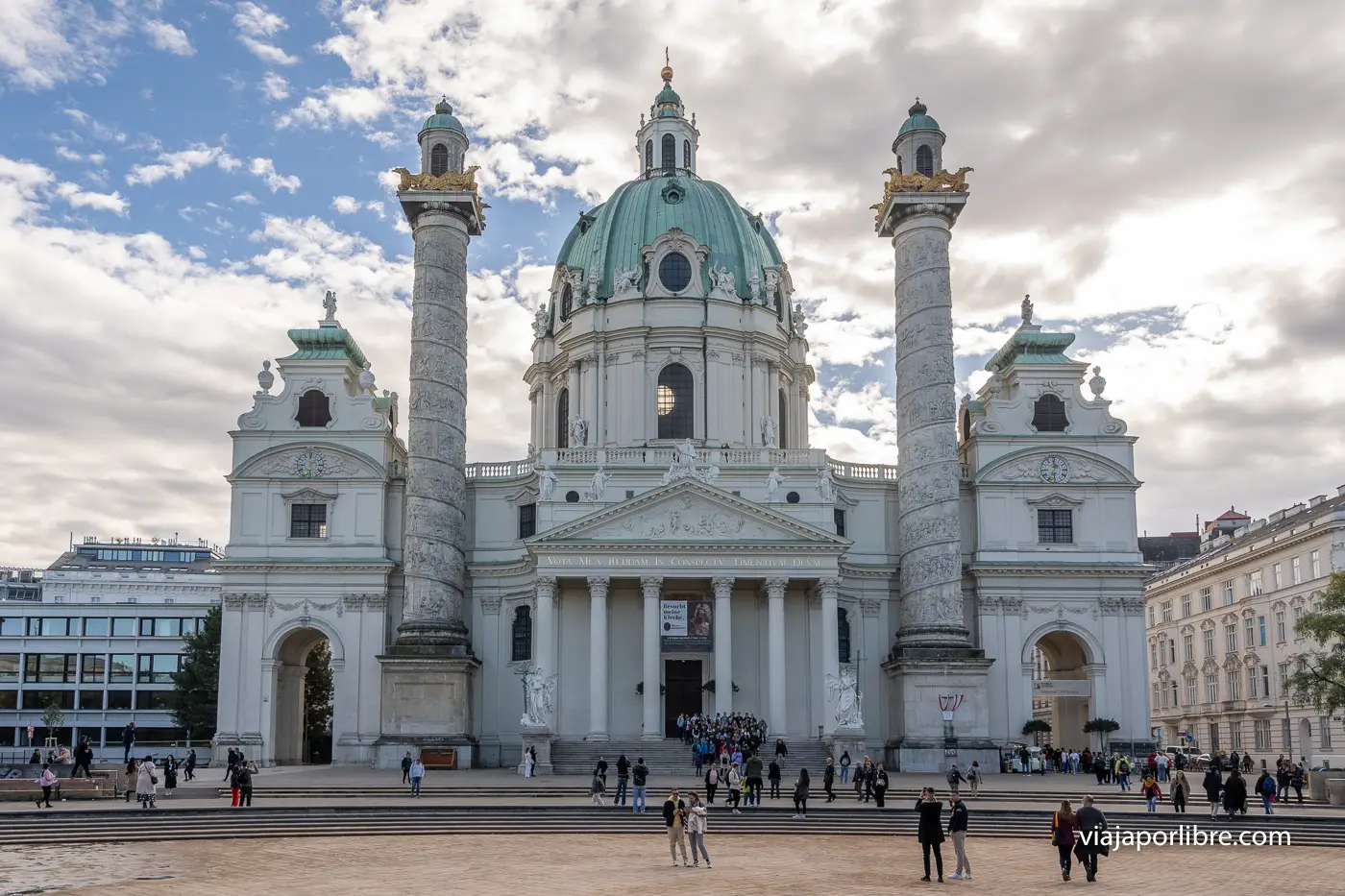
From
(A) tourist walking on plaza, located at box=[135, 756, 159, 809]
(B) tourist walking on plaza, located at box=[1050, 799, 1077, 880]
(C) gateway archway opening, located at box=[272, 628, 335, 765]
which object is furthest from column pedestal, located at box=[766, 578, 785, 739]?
(B) tourist walking on plaza, located at box=[1050, 799, 1077, 880]

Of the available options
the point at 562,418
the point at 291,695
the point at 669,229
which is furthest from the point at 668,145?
the point at 291,695

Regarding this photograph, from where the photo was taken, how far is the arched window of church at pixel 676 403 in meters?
66.8

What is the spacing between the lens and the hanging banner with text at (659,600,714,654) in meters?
54.3

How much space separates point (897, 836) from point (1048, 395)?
34.9 metres

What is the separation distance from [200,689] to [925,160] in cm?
4443

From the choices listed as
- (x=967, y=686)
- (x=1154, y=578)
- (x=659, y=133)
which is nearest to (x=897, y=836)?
(x=967, y=686)

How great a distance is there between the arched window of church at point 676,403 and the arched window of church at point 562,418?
5.24m

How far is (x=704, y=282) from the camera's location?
68.3 m

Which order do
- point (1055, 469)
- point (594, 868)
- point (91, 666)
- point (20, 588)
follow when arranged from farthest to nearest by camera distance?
point (20, 588)
point (91, 666)
point (1055, 469)
point (594, 868)

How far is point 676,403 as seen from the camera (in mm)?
67250

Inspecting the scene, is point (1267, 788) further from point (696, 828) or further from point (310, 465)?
point (310, 465)

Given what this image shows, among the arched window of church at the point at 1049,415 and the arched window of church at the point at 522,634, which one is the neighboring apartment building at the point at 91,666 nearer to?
the arched window of church at the point at 522,634

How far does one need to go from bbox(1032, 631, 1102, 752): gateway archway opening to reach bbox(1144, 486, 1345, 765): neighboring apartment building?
29.1 feet

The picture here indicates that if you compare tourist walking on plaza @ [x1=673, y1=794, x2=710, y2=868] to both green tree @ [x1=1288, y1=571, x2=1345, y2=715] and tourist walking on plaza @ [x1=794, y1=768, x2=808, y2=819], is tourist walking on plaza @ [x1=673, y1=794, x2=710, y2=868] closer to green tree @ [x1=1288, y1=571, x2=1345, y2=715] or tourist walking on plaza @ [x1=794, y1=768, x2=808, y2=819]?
tourist walking on plaza @ [x1=794, y1=768, x2=808, y2=819]
